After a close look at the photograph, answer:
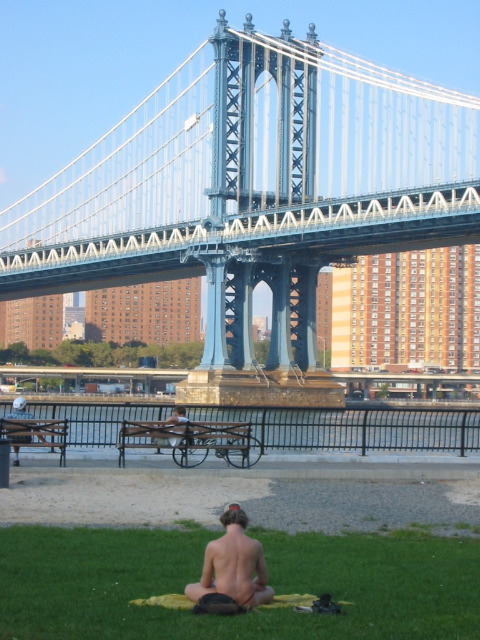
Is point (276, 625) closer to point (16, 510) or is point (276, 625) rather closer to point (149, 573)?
point (149, 573)

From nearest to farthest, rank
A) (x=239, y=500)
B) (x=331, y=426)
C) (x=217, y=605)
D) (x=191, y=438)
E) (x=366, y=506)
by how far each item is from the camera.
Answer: (x=217, y=605) → (x=366, y=506) → (x=239, y=500) → (x=191, y=438) → (x=331, y=426)

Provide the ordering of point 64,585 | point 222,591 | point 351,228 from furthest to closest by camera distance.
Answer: point 351,228, point 64,585, point 222,591

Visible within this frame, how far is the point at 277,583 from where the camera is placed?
362 inches

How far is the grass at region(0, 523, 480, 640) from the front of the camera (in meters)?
7.51

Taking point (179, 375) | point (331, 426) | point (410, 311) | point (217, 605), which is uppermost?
point (410, 311)

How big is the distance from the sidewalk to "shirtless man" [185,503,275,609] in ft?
27.6

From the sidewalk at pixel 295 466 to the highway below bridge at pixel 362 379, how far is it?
68.1 m

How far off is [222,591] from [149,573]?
142 cm

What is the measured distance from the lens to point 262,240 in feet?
214

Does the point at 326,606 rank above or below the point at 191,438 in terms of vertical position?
below

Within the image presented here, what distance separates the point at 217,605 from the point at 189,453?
34.3 ft

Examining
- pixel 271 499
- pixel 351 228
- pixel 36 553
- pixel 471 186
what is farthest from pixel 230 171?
pixel 36 553

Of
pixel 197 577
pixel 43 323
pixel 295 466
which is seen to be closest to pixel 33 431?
pixel 295 466

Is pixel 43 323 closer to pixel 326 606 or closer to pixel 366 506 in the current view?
pixel 366 506
